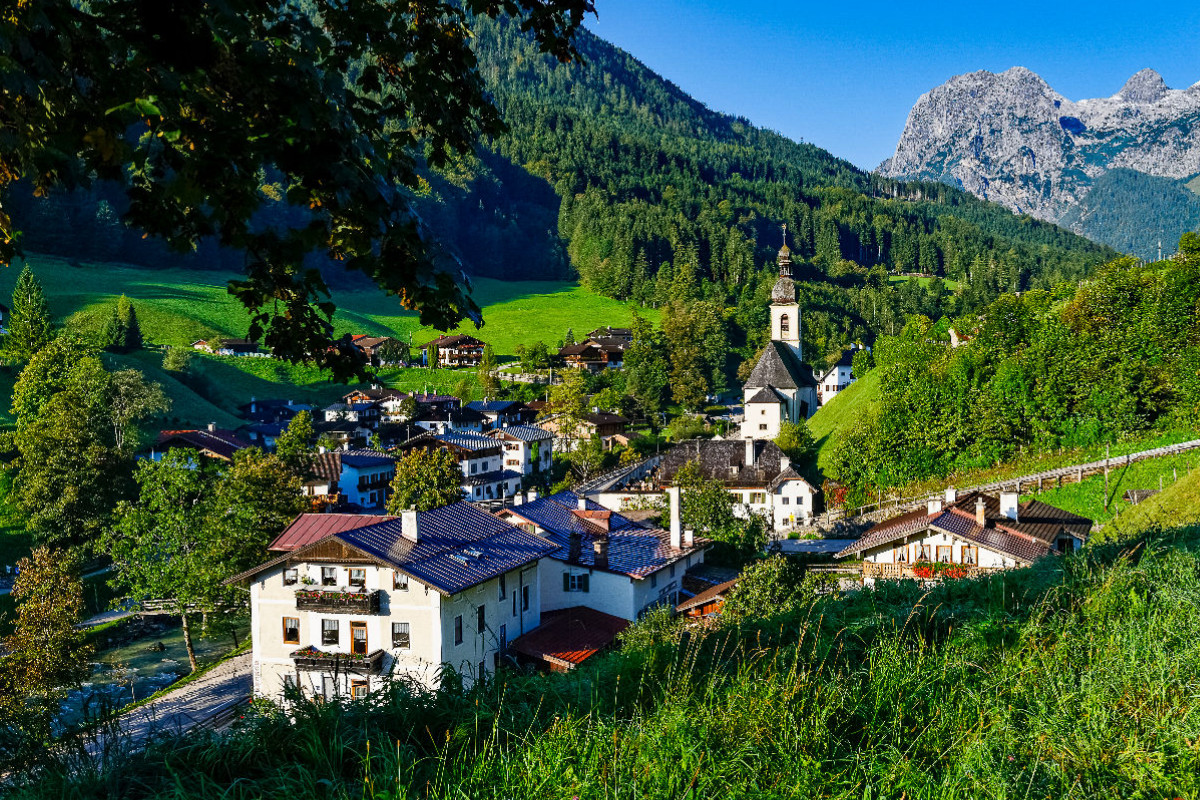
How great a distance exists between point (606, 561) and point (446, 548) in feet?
20.7

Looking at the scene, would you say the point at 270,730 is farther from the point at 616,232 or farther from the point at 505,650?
the point at 616,232

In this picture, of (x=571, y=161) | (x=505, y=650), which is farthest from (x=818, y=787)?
(x=571, y=161)

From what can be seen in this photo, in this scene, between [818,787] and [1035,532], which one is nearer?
[818,787]

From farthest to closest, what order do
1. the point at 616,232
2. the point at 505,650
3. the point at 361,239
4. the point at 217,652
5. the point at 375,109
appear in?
the point at 616,232 < the point at 217,652 < the point at 505,650 < the point at 375,109 < the point at 361,239

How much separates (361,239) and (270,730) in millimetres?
3004

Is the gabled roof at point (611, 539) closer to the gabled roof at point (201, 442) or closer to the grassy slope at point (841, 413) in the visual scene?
the grassy slope at point (841, 413)

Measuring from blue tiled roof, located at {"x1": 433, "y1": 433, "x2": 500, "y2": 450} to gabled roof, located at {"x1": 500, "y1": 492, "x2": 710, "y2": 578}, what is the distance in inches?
962

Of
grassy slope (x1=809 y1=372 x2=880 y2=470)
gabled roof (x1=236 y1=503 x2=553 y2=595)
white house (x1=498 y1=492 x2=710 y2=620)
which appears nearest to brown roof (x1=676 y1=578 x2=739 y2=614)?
white house (x1=498 y1=492 x2=710 y2=620)

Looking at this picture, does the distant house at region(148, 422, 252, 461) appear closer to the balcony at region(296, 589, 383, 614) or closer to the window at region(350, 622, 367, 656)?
the balcony at region(296, 589, 383, 614)

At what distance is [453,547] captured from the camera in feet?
83.6

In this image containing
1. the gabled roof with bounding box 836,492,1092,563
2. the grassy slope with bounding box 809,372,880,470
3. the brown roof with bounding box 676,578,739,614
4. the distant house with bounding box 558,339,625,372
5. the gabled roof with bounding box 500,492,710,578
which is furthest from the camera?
the distant house with bounding box 558,339,625,372

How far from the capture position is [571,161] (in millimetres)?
195750

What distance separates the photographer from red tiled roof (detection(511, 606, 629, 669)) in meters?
23.6

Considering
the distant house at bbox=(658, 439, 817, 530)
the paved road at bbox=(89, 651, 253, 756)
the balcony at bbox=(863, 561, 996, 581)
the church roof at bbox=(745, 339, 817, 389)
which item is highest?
the church roof at bbox=(745, 339, 817, 389)
